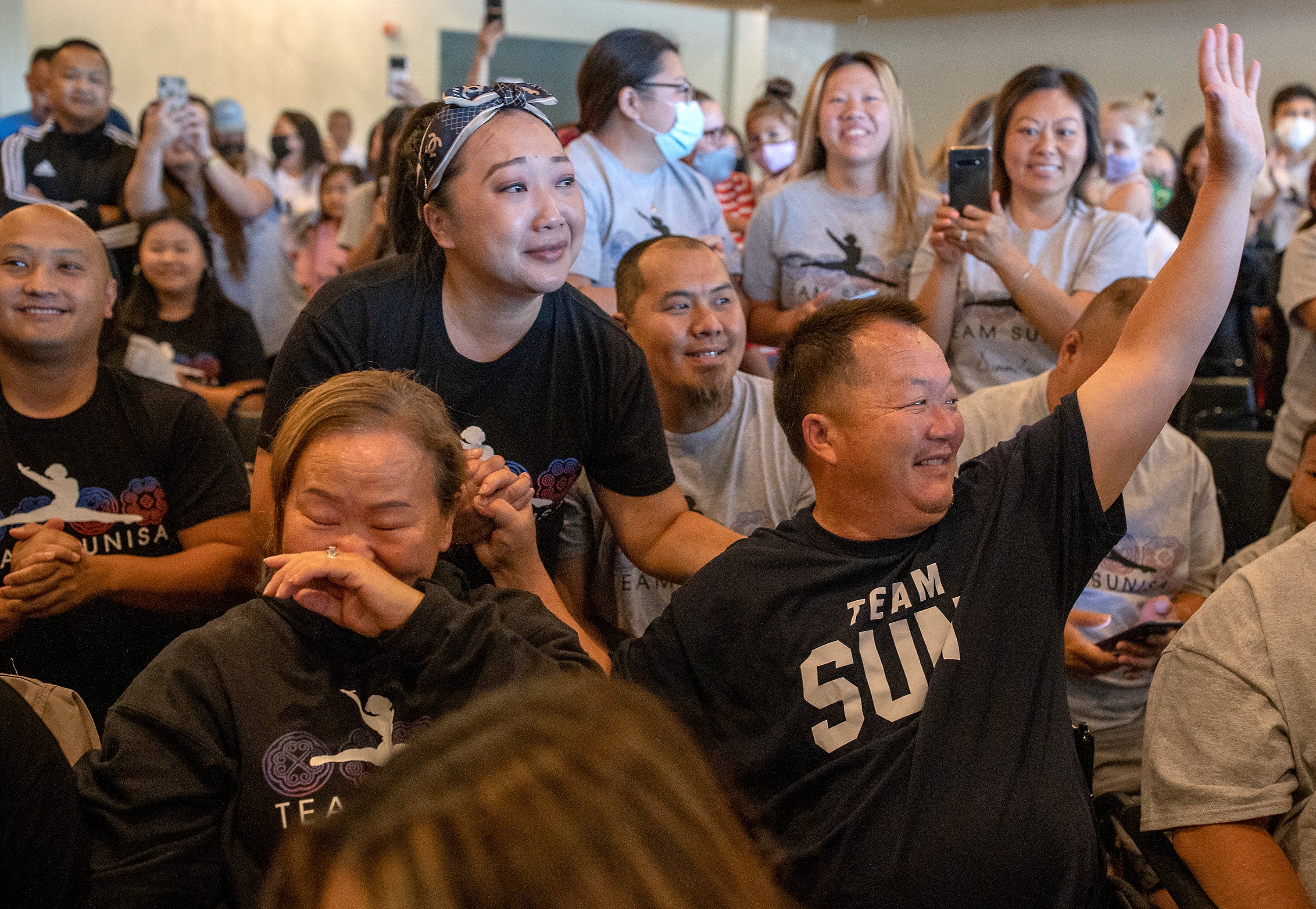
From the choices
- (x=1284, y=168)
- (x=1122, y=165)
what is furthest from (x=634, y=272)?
(x=1284, y=168)

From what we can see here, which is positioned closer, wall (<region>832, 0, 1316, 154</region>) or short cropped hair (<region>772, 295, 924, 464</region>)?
short cropped hair (<region>772, 295, 924, 464</region>)

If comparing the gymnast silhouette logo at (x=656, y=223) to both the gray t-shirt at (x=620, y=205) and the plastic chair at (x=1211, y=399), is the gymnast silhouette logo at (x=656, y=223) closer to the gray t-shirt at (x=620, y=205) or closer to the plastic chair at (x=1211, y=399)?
the gray t-shirt at (x=620, y=205)

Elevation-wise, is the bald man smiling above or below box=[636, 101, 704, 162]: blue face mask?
below

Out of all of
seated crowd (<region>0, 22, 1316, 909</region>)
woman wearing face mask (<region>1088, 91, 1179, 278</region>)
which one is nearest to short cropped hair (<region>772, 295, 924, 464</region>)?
seated crowd (<region>0, 22, 1316, 909</region>)

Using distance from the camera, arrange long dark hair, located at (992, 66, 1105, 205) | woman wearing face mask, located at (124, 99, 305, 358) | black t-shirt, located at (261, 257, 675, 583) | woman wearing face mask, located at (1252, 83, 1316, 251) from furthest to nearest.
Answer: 1. woman wearing face mask, located at (1252, 83, 1316, 251)
2. woman wearing face mask, located at (124, 99, 305, 358)
3. long dark hair, located at (992, 66, 1105, 205)
4. black t-shirt, located at (261, 257, 675, 583)

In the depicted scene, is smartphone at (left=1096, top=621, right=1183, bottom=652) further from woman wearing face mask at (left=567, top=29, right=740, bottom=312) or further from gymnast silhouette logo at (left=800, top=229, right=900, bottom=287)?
woman wearing face mask at (left=567, top=29, right=740, bottom=312)

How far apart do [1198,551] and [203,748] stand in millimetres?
1806

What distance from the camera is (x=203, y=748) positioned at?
1.22m

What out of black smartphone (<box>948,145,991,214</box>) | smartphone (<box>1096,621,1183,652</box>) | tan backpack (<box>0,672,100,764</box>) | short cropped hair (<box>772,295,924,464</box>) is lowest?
smartphone (<box>1096,621,1183,652</box>)

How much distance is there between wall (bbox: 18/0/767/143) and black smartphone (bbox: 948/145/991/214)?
8.18 meters

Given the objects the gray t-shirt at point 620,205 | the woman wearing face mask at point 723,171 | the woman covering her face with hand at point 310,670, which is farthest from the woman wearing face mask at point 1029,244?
the woman covering her face with hand at point 310,670

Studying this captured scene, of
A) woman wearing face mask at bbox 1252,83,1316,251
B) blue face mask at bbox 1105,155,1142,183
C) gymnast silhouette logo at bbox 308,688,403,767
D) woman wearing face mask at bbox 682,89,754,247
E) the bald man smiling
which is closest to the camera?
gymnast silhouette logo at bbox 308,688,403,767

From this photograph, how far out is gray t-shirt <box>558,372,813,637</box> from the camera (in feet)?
7.18

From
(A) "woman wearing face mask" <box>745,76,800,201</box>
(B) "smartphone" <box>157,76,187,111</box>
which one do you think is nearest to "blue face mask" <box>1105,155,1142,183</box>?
(A) "woman wearing face mask" <box>745,76,800,201</box>
